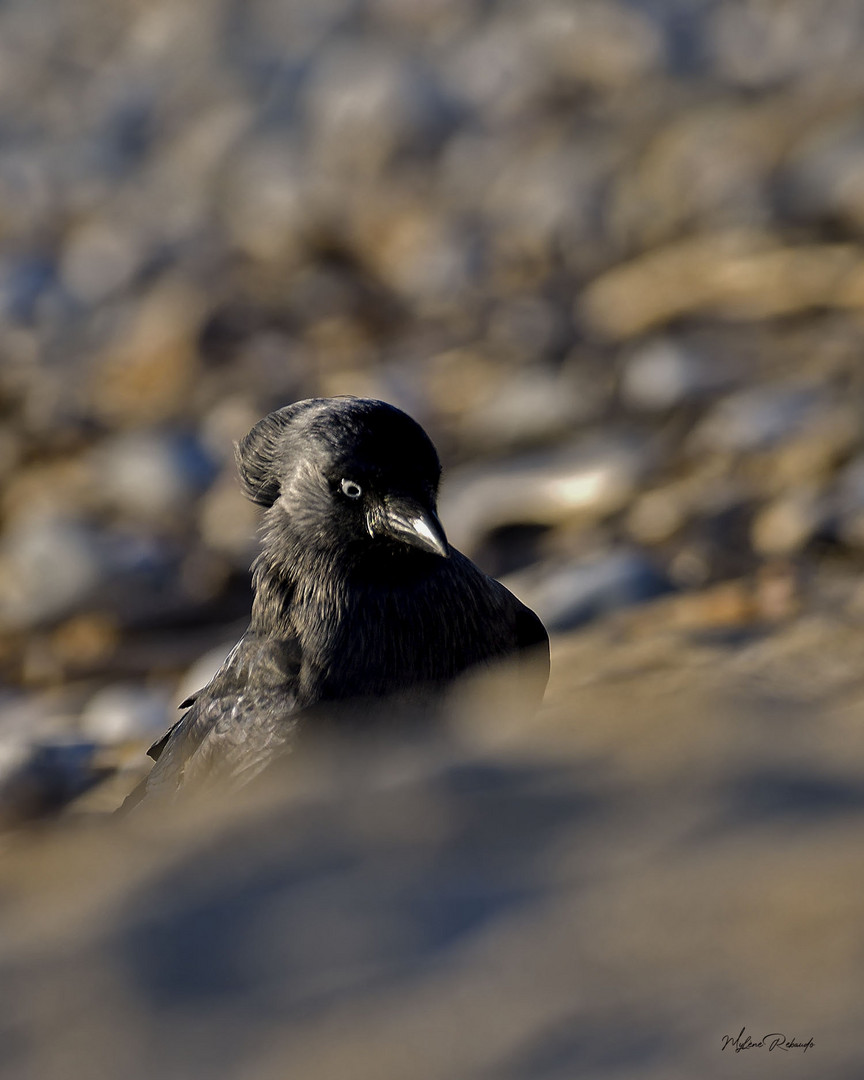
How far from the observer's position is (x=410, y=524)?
3162 millimetres

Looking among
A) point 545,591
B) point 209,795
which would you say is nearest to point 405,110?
point 545,591

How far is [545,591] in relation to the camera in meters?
4.79

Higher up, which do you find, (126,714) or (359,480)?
(126,714)

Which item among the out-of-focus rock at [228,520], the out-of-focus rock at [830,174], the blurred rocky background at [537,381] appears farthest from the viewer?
the out-of-focus rock at [830,174]

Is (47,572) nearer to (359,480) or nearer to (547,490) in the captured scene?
(547,490)

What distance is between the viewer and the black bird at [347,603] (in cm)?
315

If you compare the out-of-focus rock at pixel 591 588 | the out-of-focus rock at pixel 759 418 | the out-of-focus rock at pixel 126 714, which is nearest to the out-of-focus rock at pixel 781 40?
the out-of-focus rock at pixel 759 418

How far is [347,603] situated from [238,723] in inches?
14.7

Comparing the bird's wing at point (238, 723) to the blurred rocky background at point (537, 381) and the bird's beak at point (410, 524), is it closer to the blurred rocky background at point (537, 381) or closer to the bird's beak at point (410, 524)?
the bird's beak at point (410, 524)
